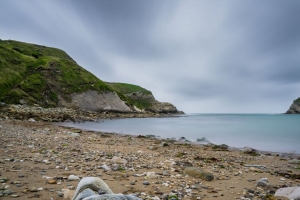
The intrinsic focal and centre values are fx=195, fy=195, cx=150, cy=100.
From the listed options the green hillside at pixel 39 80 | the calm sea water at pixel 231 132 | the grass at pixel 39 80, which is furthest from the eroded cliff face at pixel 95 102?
the calm sea water at pixel 231 132

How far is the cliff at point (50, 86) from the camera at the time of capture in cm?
5308

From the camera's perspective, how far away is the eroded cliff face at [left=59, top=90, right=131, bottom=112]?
68.9 meters

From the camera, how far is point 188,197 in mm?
4922

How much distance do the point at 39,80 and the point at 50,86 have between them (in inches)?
164

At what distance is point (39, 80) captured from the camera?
63.7 metres

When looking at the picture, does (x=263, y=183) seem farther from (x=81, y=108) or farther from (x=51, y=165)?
(x=81, y=108)

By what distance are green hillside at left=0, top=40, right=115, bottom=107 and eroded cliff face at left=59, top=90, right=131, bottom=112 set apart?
2294 millimetres

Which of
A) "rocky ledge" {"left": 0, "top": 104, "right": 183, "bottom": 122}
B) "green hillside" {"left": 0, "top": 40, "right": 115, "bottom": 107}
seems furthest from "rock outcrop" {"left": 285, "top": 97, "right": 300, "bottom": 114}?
"rocky ledge" {"left": 0, "top": 104, "right": 183, "bottom": 122}

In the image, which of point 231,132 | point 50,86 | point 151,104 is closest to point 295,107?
point 151,104

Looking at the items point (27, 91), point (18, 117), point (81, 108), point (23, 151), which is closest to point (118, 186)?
point (23, 151)

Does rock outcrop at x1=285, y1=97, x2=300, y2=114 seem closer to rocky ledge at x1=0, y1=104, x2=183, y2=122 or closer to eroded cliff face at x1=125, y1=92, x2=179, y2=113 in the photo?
eroded cliff face at x1=125, y1=92, x2=179, y2=113

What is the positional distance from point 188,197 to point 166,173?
192 cm

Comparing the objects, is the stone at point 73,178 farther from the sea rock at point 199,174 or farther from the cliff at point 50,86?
the cliff at point 50,86

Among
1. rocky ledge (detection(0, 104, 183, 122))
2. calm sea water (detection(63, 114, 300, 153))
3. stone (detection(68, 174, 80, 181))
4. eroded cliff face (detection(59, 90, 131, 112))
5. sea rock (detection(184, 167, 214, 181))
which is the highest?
eroded cliff face (detection(59, 90, 131, 112))
